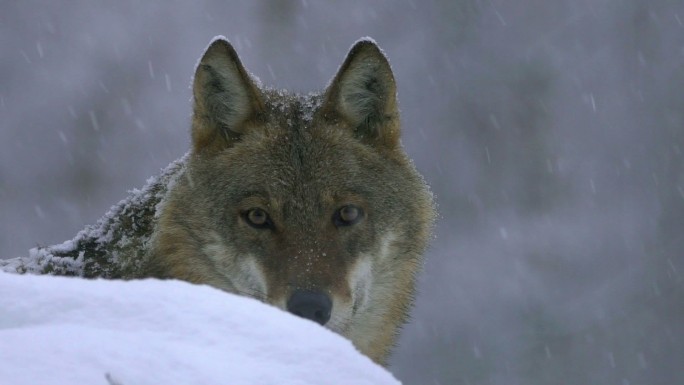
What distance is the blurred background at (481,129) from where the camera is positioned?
2105cm

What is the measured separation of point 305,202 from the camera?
18.2 ft

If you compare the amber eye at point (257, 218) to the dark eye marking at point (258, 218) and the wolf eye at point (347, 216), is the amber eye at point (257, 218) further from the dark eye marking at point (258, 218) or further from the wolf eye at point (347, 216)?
the wolf eye at point (347, 216)

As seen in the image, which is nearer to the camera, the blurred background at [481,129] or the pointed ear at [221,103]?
the pointed ear at [221,103]

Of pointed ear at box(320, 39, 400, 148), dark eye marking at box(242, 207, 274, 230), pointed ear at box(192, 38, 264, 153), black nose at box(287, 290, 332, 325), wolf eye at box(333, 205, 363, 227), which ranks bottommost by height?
black nose at box(287, 290, 332, 325)

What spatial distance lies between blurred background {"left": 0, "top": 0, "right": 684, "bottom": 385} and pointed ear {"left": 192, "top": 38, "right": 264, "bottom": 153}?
46.5 feet

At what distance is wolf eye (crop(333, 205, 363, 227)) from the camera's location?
5617 millimetres

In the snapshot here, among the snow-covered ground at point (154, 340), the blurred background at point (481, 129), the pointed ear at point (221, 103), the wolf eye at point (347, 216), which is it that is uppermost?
the blurred background at point (481, 129)

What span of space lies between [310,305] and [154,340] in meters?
2.76

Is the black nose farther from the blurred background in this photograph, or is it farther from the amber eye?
the blurred background

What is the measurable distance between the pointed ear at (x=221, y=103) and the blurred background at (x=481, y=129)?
558 inches

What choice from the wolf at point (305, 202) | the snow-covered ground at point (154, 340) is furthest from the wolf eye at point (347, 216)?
the snow-covered ground at point (154, 340)

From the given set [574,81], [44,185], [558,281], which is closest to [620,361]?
[558,281]

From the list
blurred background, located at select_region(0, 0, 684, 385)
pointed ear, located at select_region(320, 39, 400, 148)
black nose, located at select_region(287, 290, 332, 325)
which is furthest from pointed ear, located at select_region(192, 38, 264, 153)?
blurred background, located at select_region(0, 0, 684, 385)

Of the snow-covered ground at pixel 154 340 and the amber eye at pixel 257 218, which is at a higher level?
the amber eye at pixel 257 218
